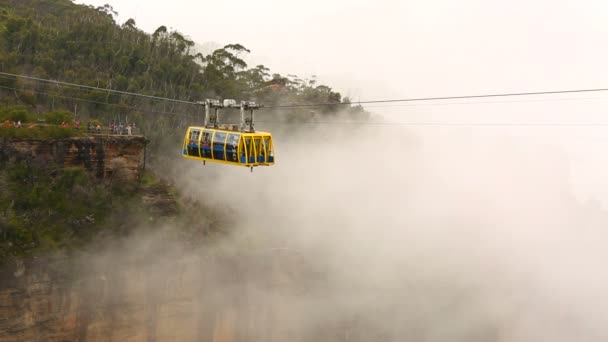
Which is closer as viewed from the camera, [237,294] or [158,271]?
[158,271]

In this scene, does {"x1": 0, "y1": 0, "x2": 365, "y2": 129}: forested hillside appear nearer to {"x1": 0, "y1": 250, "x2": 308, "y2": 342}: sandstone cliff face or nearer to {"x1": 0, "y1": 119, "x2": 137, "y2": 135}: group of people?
{"x1": 0, "y1": 119, "x2": 137, "y2": 135}: group of people

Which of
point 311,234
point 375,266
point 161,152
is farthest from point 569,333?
point 161,152

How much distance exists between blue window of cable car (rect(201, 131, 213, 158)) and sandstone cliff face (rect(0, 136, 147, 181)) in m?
11.4

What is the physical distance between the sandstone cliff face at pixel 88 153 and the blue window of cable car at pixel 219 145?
1205cm

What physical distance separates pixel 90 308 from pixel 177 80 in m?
23.2

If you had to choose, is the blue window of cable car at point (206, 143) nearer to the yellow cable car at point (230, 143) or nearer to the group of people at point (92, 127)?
the yellow cable car at point (230, 143)

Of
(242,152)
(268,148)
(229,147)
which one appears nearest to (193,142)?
(229,147)

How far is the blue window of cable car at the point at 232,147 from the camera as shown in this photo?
17656 millimetres

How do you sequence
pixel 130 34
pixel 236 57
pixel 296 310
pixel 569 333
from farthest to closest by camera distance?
pixel 569 333 → pixel 236 57 → pixel 130 34 → pixel 296 310

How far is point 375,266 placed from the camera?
159ft

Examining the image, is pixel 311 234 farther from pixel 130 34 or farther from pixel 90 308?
pixel 130 34

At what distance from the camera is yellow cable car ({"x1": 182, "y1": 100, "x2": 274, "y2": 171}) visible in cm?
1769

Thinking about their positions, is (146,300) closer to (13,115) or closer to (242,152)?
(13,115)

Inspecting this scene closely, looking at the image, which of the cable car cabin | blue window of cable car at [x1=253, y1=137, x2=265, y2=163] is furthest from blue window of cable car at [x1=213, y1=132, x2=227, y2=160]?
blue window of cable car at [x1=253, y1=137, x2=265, y2=163]
